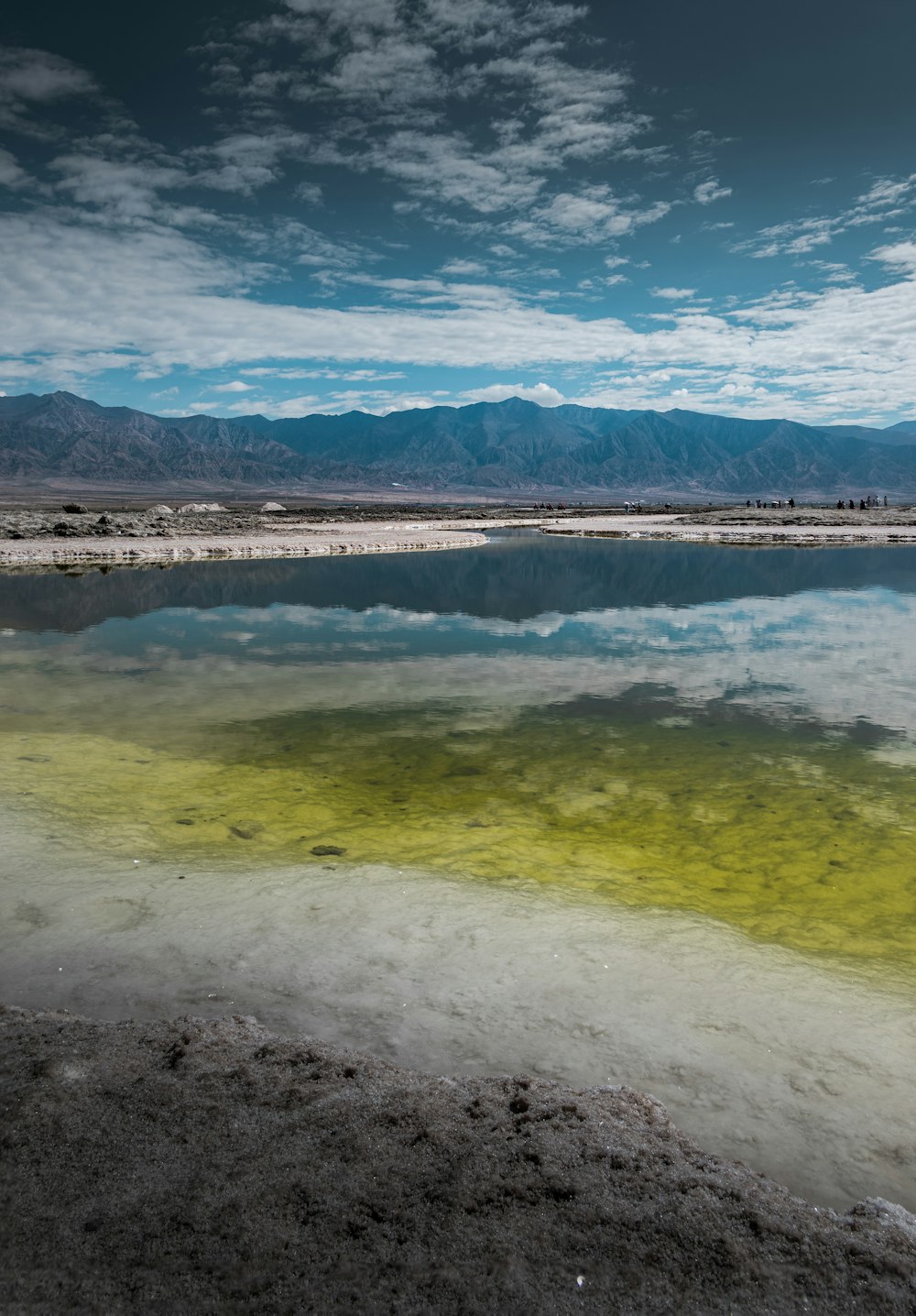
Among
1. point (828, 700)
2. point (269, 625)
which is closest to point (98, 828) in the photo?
point (828, 700)

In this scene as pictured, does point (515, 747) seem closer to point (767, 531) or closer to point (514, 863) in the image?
point (514, 863)

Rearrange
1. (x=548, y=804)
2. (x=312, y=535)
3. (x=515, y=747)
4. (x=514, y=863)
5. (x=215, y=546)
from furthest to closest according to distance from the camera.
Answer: (x=312, y=535) → (x=215, y=546) → (x=515, y=747) → (x=548, y=804) → (x=514, y=863)

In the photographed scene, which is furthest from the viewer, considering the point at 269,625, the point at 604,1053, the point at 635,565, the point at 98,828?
the point at 635,565

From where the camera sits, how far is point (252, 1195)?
3.75m

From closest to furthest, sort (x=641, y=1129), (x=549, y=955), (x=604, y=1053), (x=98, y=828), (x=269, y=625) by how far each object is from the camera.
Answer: (x=641, y=1129)
(x=604, y=1053)
(x=549, y=955)
(x=98, y=828)
(x=269, y=625)

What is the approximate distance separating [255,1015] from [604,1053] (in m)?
2.37

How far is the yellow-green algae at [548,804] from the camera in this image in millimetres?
7703

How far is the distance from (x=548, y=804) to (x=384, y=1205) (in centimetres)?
627

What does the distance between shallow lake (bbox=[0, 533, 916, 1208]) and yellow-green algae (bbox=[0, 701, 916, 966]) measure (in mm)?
48

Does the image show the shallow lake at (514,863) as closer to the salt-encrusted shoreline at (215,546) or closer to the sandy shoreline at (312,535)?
the salt-encrusted shoreline at (215,546)

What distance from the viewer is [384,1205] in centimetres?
371

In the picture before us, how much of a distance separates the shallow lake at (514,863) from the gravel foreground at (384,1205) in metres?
0.43

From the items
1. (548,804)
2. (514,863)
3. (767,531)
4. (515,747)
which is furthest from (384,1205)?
(767,531)

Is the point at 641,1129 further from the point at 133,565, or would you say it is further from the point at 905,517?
the point at 905,517
